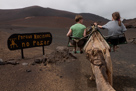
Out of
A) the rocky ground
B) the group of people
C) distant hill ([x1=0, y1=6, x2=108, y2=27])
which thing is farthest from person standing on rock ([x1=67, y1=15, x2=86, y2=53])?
distant hill ([x1=0, y1=6, x2=108, y2=27])

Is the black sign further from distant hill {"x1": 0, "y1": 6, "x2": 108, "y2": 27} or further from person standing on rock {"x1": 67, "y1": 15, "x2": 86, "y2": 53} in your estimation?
distant hill {"x1": 0, "y1": 6, "x2": 108, "y2": 27}

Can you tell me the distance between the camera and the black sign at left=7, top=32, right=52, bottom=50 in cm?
493

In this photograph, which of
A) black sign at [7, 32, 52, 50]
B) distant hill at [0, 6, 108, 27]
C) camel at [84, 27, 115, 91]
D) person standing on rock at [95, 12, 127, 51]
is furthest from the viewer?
distant hill at [0, 6, 108, 27]

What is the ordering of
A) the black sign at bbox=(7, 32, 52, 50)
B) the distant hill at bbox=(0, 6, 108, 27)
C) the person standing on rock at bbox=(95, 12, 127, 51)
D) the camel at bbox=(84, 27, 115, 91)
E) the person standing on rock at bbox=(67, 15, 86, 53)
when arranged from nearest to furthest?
1. the camel at bbox=(84, 27, 115, 91)
2. the person standing on rock at bbox=(95, 12, 127, 51)
3. the person standing on rock at bbox=(67, 15, 86, 53)
4. the black sign at bbox=(7, 32, 52, 50)
5. the distant hill at bbox=(0, 6, 108, 27)

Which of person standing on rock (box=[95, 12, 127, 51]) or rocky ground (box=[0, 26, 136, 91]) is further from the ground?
person standing on rock (box=[95, 12, 127, 51])

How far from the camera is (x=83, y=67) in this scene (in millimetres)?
4742

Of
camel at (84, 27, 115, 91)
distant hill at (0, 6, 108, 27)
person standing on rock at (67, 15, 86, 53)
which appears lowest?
camel at (84, 27, 115, 91)

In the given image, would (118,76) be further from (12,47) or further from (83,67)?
(12,47)

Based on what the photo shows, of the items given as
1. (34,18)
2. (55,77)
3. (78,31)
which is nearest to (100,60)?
(78,31)

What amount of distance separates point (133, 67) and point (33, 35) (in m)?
4.41

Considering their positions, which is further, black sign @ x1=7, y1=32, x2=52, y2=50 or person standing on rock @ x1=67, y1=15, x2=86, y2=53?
black sign @ x1=7, y1=32, x2=52, y2=50

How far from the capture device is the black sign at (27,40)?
16.2ft

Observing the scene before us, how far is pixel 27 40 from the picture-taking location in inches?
207

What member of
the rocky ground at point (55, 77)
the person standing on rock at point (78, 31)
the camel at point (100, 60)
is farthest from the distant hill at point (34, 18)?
the camel at point (100, 60)
